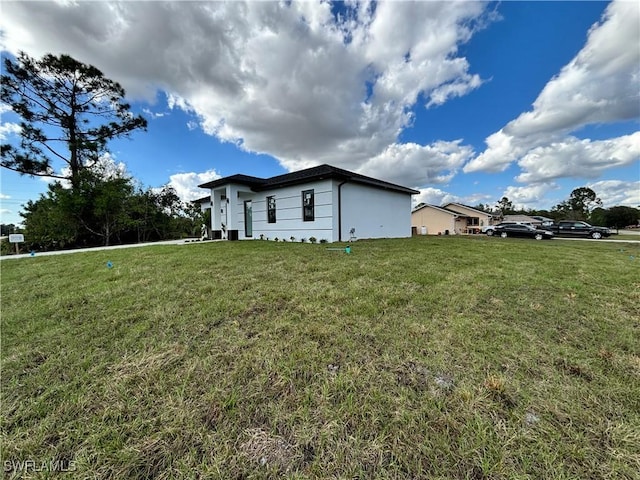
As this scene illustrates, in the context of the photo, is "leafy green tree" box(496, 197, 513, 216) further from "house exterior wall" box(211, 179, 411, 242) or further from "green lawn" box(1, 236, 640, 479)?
"green lawn" box(1, 236, 640, 479)

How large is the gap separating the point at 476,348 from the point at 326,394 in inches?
58.4

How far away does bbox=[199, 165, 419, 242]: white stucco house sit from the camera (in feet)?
31.9

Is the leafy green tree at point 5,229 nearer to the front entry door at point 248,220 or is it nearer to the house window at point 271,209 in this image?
the front entry door at point 248,220

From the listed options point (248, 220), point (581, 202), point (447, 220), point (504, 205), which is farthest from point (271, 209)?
point (581, 202)

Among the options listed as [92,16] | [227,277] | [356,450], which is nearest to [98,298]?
[227,277]

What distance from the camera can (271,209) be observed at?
38.2 ft

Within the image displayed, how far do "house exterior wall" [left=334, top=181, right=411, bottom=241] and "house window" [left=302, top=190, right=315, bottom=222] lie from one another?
112cm

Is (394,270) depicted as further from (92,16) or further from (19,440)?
(92,16)

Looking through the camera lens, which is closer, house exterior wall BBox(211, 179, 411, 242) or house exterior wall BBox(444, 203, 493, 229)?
house exterior wall BBox(211, 179, 411, 242)

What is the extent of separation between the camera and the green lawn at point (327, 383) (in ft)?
4.32

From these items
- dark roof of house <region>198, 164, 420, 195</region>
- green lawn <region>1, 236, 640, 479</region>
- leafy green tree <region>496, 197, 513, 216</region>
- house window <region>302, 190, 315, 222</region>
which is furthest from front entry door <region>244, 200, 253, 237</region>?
leafy green tree <region>496, 197, 513, 216</region>

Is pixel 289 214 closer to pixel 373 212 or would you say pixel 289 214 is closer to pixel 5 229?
pixel 373 212

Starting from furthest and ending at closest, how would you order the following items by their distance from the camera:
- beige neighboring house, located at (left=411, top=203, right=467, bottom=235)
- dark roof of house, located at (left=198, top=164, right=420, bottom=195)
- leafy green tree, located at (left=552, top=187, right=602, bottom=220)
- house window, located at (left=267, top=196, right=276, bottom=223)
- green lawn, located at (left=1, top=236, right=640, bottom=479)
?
leafy green tree, located at (left=552, top=187, right=602, bottom=220) < beige neighboring house, located at (left=411, top=203, right=467, bottom=235) < house window, located at (left=267, top=196, right=276, bottom=223) < dark roof of house, located at (left=198, top=164, right=420, bottom=195) < green lawn, located at (left=1, top=236, right=640, bottom=479)

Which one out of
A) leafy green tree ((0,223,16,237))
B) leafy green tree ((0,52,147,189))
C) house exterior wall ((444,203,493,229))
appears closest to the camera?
leafy green tree ((0,52,147,189))
